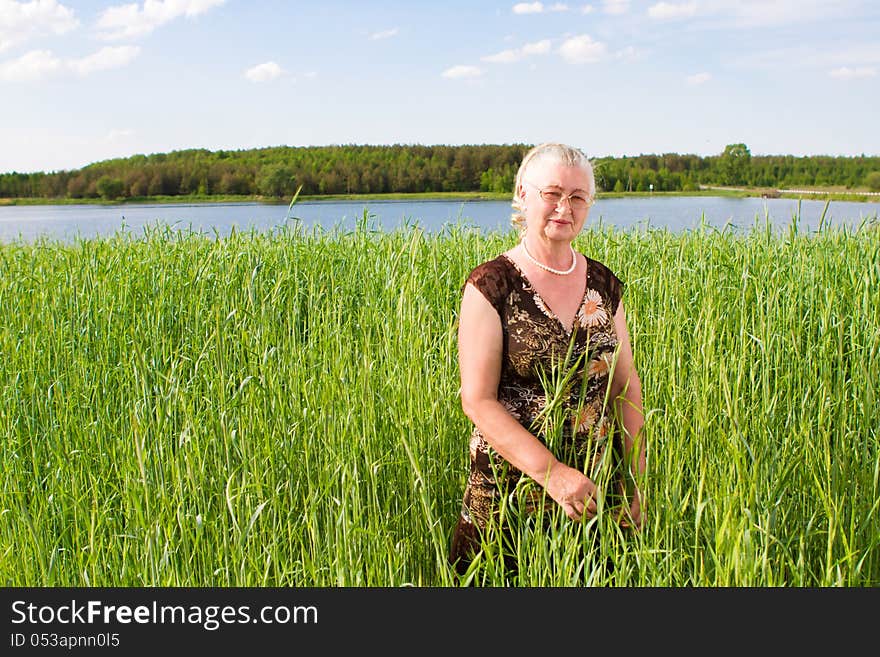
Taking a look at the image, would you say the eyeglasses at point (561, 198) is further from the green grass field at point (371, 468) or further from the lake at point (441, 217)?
the lake at point (441, 217)

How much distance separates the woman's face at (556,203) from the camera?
165cm

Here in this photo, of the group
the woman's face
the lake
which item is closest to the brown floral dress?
the woman's face

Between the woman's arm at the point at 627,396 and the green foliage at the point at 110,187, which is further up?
the green foliage at the point at 110,187

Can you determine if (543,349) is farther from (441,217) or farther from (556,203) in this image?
(441,217)

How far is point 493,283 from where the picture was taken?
167 centimetres

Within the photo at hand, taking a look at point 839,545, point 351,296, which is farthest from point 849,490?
point 351,296

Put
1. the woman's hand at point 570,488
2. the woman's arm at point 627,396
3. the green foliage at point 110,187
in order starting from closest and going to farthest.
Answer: the woman's hand at point 570,488, the woman's arm at point 627,396, the green foliage at point 110,187

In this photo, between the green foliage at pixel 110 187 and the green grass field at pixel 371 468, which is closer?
the green grass field at pixel 371 468

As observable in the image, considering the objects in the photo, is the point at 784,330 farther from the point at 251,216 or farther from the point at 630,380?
the point at 251,216

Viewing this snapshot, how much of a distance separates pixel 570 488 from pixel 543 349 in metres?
0.32

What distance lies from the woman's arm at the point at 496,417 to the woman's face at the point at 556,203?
0.72ft

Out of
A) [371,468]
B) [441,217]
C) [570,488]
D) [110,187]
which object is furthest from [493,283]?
[110,187]

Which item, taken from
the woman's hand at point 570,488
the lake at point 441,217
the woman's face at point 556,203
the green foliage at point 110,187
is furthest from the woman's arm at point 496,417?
the green foliage at point 110,187

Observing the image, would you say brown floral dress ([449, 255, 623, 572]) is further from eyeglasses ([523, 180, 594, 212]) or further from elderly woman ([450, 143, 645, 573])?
eyeglasses ([523, 180, 594, 212])
